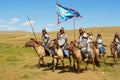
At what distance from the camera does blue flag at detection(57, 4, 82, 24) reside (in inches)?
824

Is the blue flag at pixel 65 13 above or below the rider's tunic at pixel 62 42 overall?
above

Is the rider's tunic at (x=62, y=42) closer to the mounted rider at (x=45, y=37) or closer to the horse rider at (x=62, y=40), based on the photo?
the horse rider at (x=62, y=40)

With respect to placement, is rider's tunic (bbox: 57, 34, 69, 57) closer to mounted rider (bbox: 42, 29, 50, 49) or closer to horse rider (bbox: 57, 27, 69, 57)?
horse rider (bbox: 57, 27, 69, 57)

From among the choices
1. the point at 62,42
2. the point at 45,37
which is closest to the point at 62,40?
the point at 62,42

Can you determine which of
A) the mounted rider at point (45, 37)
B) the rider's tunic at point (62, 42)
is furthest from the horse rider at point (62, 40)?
the mounted rider at point (45, 37)

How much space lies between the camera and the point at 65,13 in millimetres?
21344

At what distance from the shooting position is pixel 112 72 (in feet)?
62.0

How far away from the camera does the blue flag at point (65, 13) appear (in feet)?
68.6

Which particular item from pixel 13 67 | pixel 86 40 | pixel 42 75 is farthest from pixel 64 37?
pixel 13 67

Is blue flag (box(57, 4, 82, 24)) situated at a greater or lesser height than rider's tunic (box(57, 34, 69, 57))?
greater

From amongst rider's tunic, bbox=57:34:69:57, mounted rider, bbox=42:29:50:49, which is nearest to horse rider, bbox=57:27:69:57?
rider's tunic, bbox=57:34:69:57

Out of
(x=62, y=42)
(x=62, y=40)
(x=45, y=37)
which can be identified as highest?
(x=45, y=37)

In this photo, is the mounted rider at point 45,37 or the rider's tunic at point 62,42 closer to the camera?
the rider's tunic at point 62,42

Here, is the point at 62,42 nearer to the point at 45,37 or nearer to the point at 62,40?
the point at 62,40
